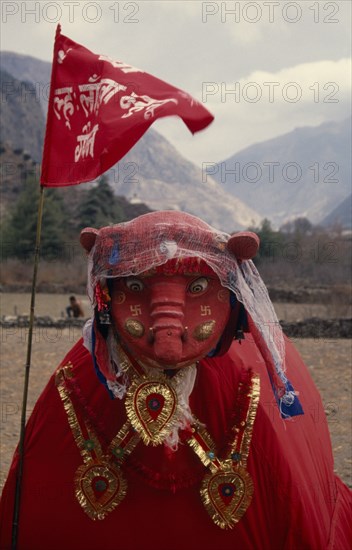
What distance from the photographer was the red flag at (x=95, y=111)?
10.4ft

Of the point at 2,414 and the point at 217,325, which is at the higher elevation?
the point at 217,325

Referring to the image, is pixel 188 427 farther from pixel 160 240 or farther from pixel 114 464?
pixel 160 240

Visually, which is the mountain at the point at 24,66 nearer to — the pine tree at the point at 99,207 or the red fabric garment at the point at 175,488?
the pine tree at the point at 99,207

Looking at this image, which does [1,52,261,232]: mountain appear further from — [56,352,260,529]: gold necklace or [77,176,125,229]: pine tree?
[56,352,260,529]: gold necklace

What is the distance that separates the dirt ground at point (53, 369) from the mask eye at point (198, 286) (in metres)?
1.43

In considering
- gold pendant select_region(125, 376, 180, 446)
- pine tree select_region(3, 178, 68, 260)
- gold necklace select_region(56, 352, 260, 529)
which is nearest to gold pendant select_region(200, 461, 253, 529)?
gold necklace select_region(56, 352, 260, 529)

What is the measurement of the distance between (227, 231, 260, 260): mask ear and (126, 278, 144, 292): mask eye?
1.41 feet

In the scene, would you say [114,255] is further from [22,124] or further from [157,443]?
[22,124]

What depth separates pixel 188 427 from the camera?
3.48 metres

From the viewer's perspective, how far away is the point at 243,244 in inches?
136

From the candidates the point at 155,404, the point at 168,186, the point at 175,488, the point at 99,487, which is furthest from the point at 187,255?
the point at 168,186

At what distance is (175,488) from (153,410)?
384 millimetres

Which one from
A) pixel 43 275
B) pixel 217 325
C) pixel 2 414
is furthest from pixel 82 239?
pixel 43 275

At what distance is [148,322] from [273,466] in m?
0.90
